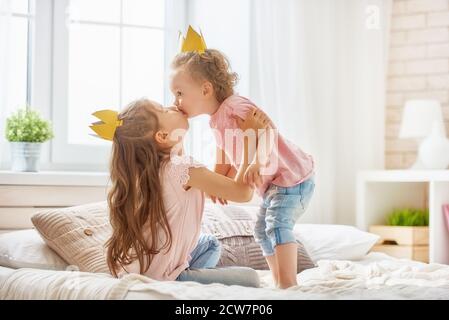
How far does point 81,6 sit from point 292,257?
4.79 ft

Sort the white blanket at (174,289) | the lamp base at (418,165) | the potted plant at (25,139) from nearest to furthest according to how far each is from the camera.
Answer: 1. the white blanket at (174,289)
2. the potted plant at (25,139)
3. the lamp base at (418,165)

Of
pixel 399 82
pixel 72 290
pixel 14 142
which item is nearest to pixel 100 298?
pixel 72 290

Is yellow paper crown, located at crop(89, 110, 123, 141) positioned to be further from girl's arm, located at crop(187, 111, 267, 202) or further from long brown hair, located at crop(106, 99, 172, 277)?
girl's arm, located at crop(187, 111, 267, 202)

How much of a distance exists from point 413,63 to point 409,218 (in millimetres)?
656

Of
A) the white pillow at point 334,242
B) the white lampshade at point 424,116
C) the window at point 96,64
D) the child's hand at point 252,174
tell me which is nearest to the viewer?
the child's hand at point 252,174

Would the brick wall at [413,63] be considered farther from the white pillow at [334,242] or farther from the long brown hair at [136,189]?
the long brown hair at [136,189]

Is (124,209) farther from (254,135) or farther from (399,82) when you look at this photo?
(399,82)

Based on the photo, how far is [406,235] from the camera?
9.02 ft

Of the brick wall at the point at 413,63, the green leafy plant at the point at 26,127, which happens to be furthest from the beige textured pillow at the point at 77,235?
the brick wall at the point at 413,63

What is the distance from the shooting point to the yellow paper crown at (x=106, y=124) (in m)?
1.65

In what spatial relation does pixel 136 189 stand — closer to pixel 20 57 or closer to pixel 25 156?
pixel 25 156

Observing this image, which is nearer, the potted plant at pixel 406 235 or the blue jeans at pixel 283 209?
the blue jeans at pixel 283 209

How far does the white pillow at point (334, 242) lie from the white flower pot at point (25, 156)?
35.6 inches

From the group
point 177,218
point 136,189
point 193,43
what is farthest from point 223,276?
point 193,43
